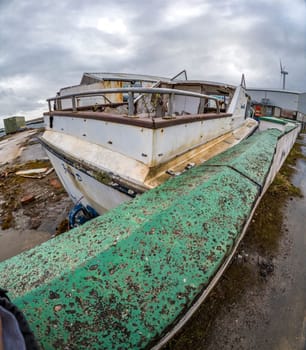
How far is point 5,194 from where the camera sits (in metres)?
5.95

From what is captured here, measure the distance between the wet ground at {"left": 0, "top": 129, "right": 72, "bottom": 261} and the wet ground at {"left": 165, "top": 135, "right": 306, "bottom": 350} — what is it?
10.9 ft

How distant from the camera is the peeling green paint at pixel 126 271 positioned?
2.56ft

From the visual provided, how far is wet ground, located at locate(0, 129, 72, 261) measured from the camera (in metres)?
3.96

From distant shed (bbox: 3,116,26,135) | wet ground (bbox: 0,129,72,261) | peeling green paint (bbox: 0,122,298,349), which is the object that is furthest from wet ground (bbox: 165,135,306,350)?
distant shed (bbox: 3,116,26,135)

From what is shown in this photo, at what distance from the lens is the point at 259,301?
1.74m

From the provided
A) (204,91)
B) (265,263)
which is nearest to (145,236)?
(265,263)

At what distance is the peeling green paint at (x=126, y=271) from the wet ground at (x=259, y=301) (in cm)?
76

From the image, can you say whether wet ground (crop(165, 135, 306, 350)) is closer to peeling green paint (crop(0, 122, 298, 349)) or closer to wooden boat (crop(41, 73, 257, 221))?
peeling green paint (crop(0, 122, 298, 349))

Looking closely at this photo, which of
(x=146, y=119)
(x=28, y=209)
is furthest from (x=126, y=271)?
(x=28, y=209)

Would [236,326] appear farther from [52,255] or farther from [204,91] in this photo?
[204,91]

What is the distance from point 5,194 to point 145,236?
20.9 feet

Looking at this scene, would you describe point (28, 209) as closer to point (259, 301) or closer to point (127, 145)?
point (127, 145)

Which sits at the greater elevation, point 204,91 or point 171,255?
point 204,91

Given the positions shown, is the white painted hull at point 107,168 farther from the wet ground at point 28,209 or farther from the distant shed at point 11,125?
the distant shed at point 11,125
